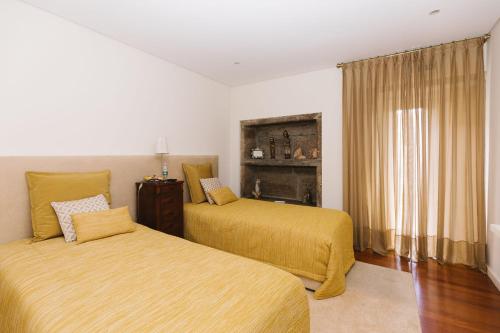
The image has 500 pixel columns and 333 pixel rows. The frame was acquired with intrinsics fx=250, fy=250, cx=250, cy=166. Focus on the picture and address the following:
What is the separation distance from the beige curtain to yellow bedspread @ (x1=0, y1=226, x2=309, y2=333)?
226cm

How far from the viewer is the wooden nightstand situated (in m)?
2.76

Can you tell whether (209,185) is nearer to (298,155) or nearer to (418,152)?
(298,155)

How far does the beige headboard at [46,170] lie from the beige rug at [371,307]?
2.26 meters

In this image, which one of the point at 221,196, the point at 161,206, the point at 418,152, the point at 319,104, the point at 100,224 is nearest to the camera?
the point at 100,224

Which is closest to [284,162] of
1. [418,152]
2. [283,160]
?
[283,160]

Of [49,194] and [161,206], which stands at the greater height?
[49,194]

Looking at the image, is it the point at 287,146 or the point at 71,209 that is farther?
the point at 287,146

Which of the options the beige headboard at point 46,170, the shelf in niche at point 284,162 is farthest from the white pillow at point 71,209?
the shelf in niche at point 284,162

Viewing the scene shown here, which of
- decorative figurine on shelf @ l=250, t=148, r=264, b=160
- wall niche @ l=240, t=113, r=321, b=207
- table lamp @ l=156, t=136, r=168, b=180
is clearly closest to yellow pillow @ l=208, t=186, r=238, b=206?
table lamp @ l=156, t=136, r=168, b=180

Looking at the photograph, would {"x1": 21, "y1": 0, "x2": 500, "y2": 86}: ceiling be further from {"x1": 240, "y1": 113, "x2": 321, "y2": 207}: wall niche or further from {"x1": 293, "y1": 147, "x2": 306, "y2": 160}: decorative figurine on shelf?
{"x1": 293, "y1": 147, "x2": 306, "y2": 160}: decorative figurine on shelf

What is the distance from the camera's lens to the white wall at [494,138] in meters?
2.43

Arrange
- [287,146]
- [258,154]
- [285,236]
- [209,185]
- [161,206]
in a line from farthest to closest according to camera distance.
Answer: [258,154] → [287,146] → [209,185] → [161,206] → [285,236]

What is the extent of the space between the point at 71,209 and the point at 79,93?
1.16 meters

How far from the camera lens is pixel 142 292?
1.25m
